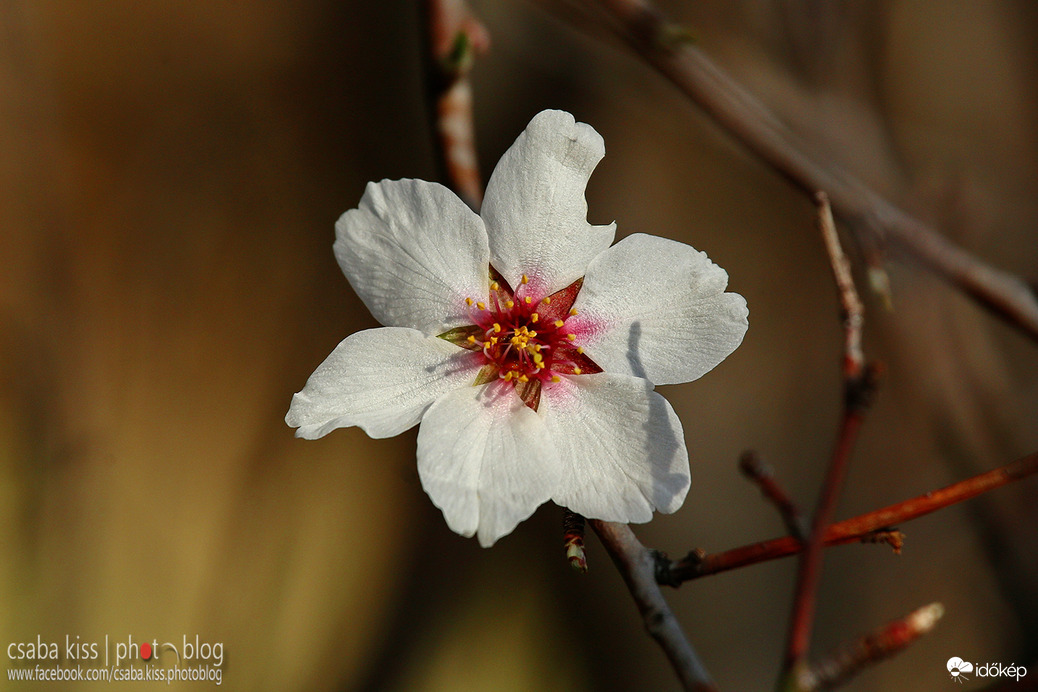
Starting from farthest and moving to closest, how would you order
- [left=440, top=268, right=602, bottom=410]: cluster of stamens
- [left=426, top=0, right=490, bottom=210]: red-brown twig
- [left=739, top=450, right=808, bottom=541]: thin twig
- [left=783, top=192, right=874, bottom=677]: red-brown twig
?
[left=426, top=0, right=490, bottom=210]: red-brown twig, [left=440, top=268, right=602, bottom=410]: cluster of stamens, [left=739, top=450, right=808, bottom=541]: thin twig, [left=783, top=192, right=874, bottom=677]: red-brown twig

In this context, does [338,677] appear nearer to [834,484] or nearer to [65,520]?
[65,520]

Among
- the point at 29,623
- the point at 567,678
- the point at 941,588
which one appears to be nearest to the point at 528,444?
the point at 567,678

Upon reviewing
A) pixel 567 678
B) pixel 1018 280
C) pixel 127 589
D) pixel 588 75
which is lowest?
pixel 567 678

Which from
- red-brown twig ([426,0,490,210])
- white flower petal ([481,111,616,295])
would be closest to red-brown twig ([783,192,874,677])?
white flower petal ([481,111,616,295])

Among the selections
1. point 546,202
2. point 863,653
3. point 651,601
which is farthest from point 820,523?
point 546,202

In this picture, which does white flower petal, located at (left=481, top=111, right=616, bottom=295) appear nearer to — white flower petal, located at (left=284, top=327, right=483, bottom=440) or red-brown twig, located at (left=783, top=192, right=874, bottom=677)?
white flower petal, located at (left=284, top=327, right=483, bottom=440)

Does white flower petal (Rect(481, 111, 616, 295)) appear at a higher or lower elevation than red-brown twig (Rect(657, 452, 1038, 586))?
higher
